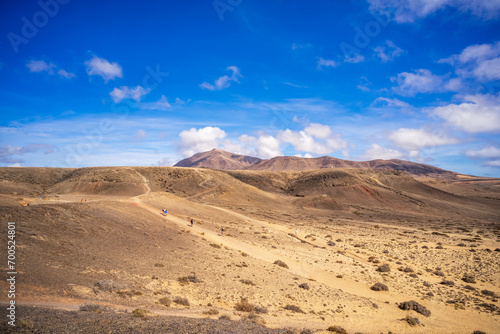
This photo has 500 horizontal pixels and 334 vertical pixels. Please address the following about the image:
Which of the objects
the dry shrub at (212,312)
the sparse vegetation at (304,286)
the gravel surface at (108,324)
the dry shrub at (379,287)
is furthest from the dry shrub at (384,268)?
the dry shrub at (212,312)

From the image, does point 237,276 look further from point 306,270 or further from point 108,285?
point 108,285

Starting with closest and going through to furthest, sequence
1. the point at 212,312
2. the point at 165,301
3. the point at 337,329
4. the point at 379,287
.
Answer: the point at 337,329
the point at 212,312
the point at 165,301
the point at 379,287

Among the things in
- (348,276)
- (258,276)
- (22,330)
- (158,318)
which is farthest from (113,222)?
(348,276)

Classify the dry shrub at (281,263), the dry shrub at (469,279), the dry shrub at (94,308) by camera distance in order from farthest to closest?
the dry shrub at (281,263)
the dry shrub at (469,279)
the dry shrub at (94,308)

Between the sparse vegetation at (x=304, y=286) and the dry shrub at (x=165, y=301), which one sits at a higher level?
the dry shrub at (x=165, y=301)

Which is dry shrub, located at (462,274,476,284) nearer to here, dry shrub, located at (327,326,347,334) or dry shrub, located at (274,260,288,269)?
dry shrub, located at (274,260,288,269)

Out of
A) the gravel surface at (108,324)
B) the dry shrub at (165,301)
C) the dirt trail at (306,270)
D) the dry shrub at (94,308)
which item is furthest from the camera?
the dirt trail at (306,270)

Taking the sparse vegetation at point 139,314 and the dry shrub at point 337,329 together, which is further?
the dry shrub at point 337,329

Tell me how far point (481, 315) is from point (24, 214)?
33915 mm

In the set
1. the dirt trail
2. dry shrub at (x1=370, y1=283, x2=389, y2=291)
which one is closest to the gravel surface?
the dirt trail

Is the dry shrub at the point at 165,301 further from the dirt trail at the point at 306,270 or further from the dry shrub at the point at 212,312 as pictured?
the dirt trail at the point at 306,270

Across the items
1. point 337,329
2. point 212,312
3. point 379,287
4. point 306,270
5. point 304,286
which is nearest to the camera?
point 337,329

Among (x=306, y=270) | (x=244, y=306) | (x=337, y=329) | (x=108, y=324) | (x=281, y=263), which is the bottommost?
(x=306, y=270)

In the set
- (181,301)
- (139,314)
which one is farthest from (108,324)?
(181,301)
